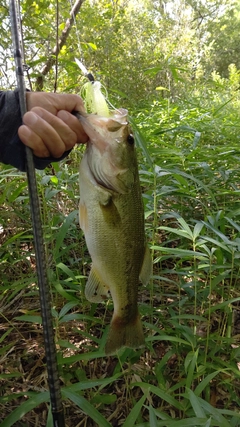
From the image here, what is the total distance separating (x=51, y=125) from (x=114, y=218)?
40cm

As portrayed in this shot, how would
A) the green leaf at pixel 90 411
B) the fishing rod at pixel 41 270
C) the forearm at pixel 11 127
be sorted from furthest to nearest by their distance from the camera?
the forearm at pixel 11 127, the green leaf at pixel 90 411, the fishing rod at pixel 41 270

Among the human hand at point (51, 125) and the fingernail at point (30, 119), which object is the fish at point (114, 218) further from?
the fingernail at point (30, 119)

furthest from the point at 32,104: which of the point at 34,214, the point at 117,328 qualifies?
the point at 117,328

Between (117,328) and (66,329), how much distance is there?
0.77m

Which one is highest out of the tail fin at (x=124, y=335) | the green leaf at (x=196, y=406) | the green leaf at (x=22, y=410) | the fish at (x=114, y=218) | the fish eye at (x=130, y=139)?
the fish eye at (x=130, y=139)

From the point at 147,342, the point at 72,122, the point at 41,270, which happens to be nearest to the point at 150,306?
the point at 147,342

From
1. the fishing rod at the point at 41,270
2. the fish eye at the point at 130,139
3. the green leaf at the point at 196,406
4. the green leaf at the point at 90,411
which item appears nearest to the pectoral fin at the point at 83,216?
the fishing rod at the point at 41,270

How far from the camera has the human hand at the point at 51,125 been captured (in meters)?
1.20

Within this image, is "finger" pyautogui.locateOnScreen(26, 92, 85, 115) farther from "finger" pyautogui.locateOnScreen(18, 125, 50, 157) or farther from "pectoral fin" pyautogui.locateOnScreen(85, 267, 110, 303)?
"pectoral fin" pyautogui.locateOnScreen(85, 267, 110, 303)

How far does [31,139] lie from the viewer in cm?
120

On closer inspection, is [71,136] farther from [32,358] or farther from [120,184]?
[32,358]

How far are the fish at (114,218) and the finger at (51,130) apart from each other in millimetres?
70

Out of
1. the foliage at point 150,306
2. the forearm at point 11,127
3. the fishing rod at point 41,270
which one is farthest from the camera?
the foliage at point 150,306

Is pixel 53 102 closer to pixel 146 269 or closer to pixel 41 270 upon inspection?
pixel 41 270
